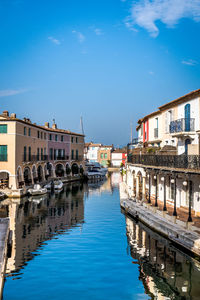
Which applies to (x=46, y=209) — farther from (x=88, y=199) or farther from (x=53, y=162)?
(x=53, y=162)

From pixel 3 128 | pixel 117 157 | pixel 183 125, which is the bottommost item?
pixel 117 157

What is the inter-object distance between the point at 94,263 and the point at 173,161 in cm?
1010

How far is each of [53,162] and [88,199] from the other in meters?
24.4

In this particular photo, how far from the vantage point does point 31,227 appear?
27531 mm

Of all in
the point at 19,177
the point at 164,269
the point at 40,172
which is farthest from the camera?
the point at 40,172

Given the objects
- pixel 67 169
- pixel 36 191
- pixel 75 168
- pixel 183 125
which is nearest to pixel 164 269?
pixel 183 125

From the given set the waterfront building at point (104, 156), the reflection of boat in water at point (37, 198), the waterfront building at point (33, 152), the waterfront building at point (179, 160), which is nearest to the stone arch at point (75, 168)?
the waterfront building at point (33, 152)

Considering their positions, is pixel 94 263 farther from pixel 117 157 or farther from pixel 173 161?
pixel 117 157

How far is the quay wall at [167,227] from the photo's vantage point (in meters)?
18.4

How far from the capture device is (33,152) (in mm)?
55031

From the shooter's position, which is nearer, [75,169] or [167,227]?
[167,227]

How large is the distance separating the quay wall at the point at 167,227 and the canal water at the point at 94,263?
0.55m

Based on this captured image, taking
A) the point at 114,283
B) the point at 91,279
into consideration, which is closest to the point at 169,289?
the point at 114,283

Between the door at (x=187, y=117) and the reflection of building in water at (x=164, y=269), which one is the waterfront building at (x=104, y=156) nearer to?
the door at (x=187, y=117)
